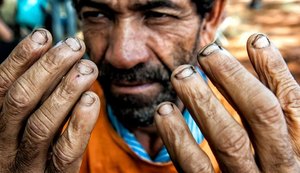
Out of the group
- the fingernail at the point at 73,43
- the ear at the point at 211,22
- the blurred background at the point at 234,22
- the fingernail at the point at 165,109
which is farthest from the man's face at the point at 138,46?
the blurred background at the point at 234,22

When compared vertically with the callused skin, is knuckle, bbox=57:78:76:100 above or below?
above

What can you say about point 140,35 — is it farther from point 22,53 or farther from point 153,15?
point 22,53

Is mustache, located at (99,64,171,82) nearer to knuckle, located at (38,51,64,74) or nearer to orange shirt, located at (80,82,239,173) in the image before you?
orange shirt, located at (80,82,239,173)

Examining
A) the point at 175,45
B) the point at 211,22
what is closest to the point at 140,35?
the point at 175,45

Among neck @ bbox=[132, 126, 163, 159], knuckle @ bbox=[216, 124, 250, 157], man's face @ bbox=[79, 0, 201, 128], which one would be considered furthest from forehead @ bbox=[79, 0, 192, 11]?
knuckle @ bbox=[216, 124, 250, 157]

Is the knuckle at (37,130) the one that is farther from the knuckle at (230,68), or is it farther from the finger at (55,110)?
the knuckle at (230,68)

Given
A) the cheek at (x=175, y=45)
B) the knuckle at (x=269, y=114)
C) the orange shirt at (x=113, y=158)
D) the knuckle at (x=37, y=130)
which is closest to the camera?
the knuckle at (x=269, y=114)
